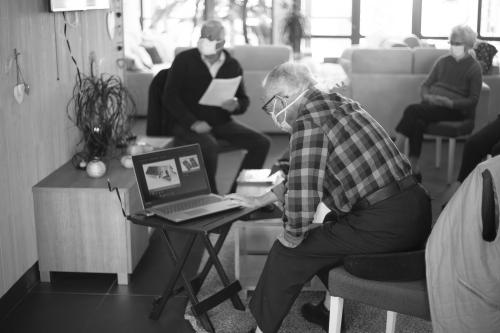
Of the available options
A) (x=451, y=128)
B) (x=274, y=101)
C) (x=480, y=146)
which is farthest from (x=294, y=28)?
(x=274, y=101)

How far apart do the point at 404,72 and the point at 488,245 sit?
4505mm

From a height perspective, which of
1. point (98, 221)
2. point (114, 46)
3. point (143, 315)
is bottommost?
point (143, 315)

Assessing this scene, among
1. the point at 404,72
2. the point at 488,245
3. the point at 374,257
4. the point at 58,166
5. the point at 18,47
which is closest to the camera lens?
the point at 488,245

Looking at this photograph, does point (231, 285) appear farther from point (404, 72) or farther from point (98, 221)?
point (404, 72)

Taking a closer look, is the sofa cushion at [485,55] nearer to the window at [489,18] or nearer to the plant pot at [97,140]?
the plant pot at [97,140]

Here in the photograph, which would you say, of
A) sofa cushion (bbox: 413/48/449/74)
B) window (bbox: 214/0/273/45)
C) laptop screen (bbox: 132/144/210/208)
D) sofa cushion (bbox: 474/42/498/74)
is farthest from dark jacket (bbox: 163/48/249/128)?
Answer: window (bbox: 214/0/273/45)

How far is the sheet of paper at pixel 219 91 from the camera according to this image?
469 cm

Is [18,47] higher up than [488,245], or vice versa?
[18,47]

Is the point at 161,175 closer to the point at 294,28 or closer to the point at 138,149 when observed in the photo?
the point at 138,149

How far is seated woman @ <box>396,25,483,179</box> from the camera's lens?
5.52 meters

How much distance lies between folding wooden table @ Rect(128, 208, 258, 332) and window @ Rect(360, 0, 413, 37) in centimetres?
931

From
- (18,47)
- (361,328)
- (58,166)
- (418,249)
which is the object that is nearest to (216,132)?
Answer: (58,166)

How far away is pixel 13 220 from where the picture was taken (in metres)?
3.36

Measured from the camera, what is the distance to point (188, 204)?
3.09 m
